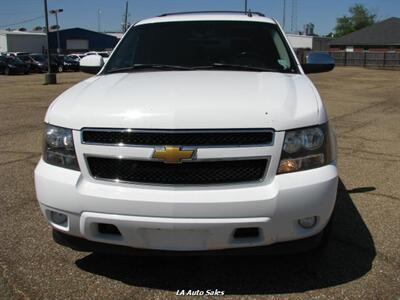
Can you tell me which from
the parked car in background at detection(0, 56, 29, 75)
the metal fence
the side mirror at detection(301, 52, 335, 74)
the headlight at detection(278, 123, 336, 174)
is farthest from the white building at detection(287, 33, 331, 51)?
the headlight at detection(278, 123, 336, 174)

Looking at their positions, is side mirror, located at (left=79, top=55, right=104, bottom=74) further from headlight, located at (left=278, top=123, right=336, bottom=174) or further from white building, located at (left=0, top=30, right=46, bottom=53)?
white building, located at (left=0, top=30, right=46, bottom=53)

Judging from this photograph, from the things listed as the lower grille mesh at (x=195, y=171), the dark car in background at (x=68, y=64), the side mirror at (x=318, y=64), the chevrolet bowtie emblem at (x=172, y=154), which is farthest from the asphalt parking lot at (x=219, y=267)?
the dark car in background at (x=68, y=64)

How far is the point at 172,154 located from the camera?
8.97 feet

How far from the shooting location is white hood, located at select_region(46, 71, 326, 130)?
278 centimetres

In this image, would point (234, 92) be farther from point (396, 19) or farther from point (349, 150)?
point (396, 19)

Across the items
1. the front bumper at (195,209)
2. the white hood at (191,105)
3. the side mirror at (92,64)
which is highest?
the side mirror at (92,64)

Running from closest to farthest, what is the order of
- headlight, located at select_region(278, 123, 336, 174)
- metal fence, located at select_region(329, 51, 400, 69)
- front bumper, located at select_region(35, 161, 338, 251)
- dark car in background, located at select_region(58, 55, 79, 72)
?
1. front bumper, located at select_region(35, 161, 338, 251)
2. headlight, located at select_region(278, 123, 336, 174)
3. dark car in background, located at select_region(58, 55, 79, 72)
4. metal fence, located at select_region(329, 51, 400, 69)

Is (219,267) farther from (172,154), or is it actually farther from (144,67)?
(144,67)

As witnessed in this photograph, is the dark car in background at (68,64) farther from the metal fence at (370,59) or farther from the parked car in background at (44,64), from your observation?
the metal fence at (370,59)

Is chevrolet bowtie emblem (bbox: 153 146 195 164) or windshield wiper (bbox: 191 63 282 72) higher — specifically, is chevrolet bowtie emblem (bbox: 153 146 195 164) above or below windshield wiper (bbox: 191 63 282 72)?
below

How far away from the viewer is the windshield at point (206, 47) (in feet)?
14.0

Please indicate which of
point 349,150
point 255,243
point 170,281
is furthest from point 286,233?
point 349,150

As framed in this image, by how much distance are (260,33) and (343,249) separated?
209 cm

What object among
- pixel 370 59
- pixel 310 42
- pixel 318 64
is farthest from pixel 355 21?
pixel 318 64
